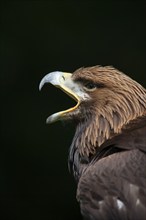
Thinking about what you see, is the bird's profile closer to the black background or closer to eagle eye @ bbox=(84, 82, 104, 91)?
eagle eye @ bbox=(84, 82, 104, 91)

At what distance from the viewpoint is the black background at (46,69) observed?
11.2 metres

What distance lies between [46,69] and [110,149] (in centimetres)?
481

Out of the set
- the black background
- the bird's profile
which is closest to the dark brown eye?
the bird's profile

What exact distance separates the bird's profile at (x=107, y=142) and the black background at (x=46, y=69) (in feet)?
12.6

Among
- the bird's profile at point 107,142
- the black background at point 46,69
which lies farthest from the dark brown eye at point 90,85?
the black background at point 46,69

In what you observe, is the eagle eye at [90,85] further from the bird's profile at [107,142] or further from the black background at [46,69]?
the black background at [46,69]

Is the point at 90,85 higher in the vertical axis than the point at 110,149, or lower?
higher

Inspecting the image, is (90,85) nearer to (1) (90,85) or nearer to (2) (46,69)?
(1) (90,85)

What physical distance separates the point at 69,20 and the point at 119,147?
16.7 feet

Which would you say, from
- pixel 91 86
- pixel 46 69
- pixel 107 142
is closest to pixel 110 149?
pixel 107 142

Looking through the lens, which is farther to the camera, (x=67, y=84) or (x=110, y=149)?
(x=67, y=84)

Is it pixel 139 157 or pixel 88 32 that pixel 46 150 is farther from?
pixel 139 157

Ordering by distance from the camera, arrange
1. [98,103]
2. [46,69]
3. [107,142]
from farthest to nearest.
Answer: [46,69]
[98,103]
[107,142]

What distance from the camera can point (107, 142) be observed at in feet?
22.4
